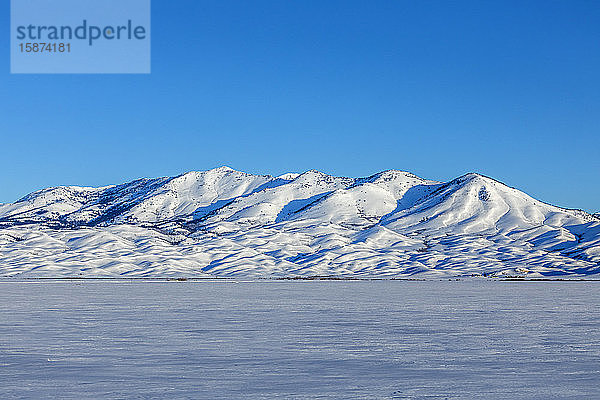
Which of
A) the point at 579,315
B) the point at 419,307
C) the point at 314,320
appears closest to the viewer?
the point at 314,320

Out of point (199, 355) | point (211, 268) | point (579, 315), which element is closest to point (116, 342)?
point (199, 355)

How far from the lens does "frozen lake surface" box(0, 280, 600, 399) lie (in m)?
14.5

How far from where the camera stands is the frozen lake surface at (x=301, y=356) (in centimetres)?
1447

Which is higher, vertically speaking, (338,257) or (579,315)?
(579,315)

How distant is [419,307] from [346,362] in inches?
914

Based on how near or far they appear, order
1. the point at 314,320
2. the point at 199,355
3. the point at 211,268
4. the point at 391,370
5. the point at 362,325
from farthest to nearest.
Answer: the point at 211,268 < the point at 314,320 < the point at 362,325 < the point at 199,355 < the point at 391,370

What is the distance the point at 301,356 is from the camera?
64.1 feet

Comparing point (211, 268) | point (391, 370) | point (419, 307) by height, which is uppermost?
point (391, 370)

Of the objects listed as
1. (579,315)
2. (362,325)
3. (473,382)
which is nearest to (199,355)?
(473,382)

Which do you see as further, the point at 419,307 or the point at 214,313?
the point at 419,307

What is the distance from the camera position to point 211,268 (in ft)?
618

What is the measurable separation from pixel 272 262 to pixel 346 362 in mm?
177083

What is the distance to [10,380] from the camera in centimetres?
1549

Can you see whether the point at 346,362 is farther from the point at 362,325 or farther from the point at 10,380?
the point at 362,325
